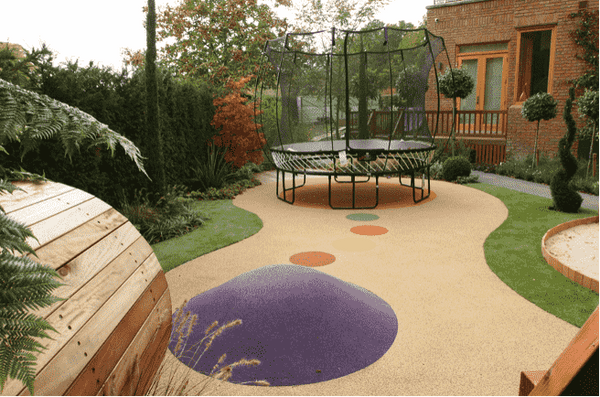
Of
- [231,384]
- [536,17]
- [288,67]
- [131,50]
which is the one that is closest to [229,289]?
[231,384]

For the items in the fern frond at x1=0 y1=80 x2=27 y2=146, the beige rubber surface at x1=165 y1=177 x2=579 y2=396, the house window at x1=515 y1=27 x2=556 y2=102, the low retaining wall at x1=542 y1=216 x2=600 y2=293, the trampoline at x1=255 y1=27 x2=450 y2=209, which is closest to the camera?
the fern frond at x1=0 y1=80 x2=27 y2=146

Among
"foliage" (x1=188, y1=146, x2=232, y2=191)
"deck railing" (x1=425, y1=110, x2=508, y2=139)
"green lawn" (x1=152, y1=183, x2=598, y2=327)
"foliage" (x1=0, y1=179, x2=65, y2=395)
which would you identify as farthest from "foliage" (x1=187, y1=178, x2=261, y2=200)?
"foliage" (x1=0, y1=179, x2=65, y2=395)

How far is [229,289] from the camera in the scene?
3.00 metres

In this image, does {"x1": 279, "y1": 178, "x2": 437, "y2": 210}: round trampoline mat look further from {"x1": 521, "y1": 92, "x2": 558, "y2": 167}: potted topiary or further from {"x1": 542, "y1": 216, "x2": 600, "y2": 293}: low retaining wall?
{"x1": 521, "y1": 92, "x2": 558, "y2": 167}: potted topiary

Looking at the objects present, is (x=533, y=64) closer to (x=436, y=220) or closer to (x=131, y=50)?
(x=436, y=220)

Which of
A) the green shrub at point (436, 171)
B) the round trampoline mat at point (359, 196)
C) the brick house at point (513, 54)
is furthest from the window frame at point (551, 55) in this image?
the round trampoline mat at point (359, 196)

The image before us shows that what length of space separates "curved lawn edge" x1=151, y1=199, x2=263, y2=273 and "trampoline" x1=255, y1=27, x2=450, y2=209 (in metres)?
1.19

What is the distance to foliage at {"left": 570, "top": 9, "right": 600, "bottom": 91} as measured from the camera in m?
9.11

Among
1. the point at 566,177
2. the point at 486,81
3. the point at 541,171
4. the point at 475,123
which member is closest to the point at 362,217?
the point at 566,177

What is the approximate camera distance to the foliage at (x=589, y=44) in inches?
359

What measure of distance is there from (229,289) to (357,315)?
3.16ft

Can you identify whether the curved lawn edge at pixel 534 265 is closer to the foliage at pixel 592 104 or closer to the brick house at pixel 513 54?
the foliage at pixel 592 104

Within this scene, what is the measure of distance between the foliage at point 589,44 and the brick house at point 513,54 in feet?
0.55

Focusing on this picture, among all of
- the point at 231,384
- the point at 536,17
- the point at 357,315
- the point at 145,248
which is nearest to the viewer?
the point at 145,248
